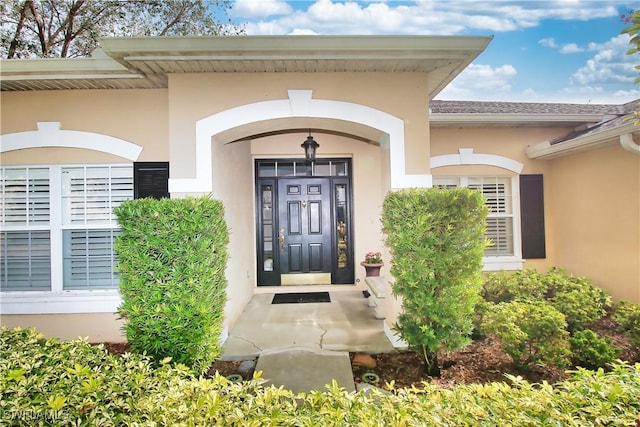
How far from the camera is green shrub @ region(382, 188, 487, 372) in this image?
3.20 meters

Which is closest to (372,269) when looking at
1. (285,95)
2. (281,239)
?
(281,239)

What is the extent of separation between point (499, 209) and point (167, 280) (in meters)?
6.02

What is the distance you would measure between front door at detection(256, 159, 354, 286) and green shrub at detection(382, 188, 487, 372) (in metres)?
3.48

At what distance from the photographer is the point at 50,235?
439cm

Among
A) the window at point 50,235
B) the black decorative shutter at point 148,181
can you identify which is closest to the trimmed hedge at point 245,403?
the black decorative shutter at point 148,181

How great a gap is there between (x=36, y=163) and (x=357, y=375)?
527 cm

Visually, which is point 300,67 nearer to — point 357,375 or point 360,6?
point 360,6

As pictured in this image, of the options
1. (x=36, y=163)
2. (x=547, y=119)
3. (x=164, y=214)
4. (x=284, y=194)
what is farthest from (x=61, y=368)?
(x=547, y=119)

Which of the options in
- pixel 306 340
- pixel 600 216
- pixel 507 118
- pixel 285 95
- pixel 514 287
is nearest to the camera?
pixel 285 95

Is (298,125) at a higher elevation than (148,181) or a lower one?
higher

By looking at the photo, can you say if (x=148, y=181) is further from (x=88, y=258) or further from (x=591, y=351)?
(x=591, y=351)

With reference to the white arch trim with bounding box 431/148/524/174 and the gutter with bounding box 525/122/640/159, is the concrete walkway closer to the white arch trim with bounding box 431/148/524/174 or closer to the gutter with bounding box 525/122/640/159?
the white arch trim with bounding box 431/148/524/174

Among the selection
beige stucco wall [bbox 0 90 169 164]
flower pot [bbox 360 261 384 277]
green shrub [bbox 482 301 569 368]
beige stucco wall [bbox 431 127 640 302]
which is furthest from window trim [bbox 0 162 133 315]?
beige stucco wall [bbox 431 127 640 302]

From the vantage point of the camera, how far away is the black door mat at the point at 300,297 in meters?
5.93
